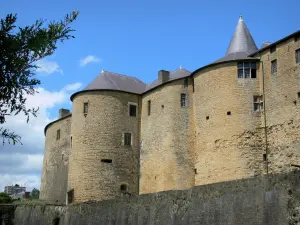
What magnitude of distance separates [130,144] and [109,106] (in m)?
3.24

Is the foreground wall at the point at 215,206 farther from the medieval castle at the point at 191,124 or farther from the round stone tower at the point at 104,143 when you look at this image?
the medieval castle at the point at 191,124

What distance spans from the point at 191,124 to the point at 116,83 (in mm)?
8219

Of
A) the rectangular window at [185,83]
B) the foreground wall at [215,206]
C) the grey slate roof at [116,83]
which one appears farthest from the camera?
the grey slate roof at [116,83]

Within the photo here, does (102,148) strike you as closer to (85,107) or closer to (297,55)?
(85,107)

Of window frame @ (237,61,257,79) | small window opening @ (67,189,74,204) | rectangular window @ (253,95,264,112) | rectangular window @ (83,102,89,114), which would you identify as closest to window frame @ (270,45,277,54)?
window frame @ (237,61,257,79)

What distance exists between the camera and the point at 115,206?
81.0ft

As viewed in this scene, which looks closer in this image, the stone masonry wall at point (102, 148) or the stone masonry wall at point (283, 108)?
the stone masonry wall at point (283, 108)

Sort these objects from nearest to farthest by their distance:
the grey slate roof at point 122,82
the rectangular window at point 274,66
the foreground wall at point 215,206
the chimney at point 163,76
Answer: the foreground wall at point 215,206
the rectangular window at point 274,66
the chimney at point 163,76
the grey slate roof at point 122,82

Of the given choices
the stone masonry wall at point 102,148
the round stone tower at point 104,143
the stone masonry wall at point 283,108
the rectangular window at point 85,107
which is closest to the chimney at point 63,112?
the round stone tower at point 104,143

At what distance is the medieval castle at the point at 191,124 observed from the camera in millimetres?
26078

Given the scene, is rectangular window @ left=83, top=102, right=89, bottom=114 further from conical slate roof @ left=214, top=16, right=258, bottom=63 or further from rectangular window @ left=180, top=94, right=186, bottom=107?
conical slate roof @ left=214, top=16, right=258, bottom=63

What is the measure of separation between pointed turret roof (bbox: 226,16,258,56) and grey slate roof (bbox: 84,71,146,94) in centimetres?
825

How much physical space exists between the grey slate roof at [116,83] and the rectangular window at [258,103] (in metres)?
10.8

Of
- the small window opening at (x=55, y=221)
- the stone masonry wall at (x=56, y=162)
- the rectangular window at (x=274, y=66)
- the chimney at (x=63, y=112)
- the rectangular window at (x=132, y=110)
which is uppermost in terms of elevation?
the chimney at (x=63, y=112)
